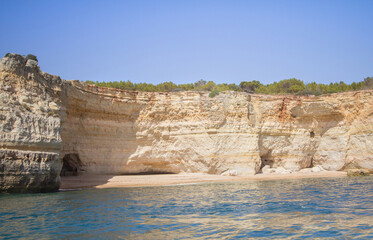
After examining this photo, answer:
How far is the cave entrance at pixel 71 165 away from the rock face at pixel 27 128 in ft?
21.9

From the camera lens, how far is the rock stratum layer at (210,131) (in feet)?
76.5

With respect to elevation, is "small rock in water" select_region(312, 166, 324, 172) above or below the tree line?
below

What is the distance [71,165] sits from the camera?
2369cm

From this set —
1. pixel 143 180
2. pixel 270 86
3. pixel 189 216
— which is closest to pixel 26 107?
pixel 143 180

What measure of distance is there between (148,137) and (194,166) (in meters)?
4.39

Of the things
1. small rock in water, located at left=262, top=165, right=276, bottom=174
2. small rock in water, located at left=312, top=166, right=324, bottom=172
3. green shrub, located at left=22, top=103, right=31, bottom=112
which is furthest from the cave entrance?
small rock in water, located at left=312, top=166, right=324, bottom=172

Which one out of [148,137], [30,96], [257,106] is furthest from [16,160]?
[257,106]

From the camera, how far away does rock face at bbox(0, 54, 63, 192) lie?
14.2 meters

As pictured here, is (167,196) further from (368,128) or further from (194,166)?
(368,128)

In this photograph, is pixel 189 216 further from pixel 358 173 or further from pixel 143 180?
pixel 358 173

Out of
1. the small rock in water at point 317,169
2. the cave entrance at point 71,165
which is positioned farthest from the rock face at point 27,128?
the small rock in water at point 317,169

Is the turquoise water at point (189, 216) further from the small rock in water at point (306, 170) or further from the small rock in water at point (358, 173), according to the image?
the small rock in water at point (306, 170)

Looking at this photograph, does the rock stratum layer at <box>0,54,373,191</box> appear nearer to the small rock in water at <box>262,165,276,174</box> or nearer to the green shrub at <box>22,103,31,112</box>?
the small rock in water at <box>262,165,276,174</box>

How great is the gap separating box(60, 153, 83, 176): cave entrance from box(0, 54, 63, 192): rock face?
6.67 m
